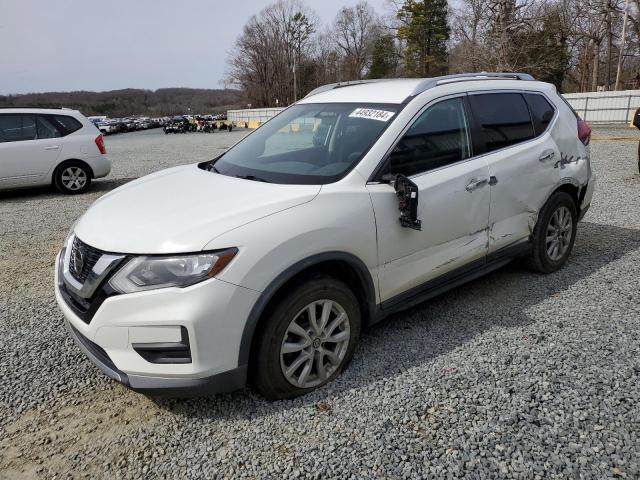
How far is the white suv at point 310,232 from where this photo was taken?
8.11 ft

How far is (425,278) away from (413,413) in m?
1.02

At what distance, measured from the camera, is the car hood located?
2.51m

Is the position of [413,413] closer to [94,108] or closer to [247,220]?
[247,220]

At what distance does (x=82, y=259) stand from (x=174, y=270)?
69cm

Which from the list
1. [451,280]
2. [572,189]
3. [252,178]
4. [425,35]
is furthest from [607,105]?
[425,35]

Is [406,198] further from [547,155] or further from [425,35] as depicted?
[425,35]

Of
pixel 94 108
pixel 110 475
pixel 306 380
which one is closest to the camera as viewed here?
pixel 110 475

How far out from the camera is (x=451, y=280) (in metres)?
3.68

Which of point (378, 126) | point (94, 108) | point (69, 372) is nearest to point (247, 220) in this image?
point (378, 126)

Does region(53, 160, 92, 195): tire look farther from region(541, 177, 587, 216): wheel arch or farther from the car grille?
region(541, 177, 587, 216): wheel arch

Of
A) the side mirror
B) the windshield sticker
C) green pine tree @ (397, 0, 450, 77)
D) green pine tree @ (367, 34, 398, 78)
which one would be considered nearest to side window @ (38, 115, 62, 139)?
the windshield sticker

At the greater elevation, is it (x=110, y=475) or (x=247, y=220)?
(x=247, y=220)

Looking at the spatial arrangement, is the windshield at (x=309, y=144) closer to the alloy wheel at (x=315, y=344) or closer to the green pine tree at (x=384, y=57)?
the alloy wheel at (x=315, y=344)

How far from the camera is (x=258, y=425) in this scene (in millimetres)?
2688
